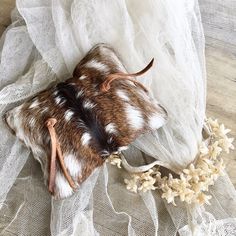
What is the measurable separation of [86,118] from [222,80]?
0.28 meters

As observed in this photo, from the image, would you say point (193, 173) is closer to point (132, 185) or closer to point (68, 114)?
point (132, 185)

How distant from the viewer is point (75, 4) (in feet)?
2.55

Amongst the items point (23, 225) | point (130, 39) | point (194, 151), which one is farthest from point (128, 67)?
point (23, 225)

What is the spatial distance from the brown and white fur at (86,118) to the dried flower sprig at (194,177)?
7 centimetres

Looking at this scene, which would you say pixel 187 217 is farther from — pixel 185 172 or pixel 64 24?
pixel 64 24

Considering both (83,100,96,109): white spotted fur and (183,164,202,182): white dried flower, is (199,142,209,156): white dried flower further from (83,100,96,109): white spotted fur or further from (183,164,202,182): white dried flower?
(83,100,96,109): white spotted fur

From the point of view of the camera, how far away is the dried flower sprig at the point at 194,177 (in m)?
0.74

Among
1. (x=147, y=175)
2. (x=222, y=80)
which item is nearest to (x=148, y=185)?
(x=147, y=175)

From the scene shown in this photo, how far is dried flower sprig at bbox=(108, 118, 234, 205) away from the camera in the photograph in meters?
0.74

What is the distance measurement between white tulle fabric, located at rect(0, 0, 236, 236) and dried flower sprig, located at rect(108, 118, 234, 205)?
0.02 metres

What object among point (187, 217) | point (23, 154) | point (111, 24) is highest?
point (111, 24)

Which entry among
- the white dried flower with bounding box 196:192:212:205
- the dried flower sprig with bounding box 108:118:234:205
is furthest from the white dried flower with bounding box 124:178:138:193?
the white dried flower with bounding box 196:192:212:205

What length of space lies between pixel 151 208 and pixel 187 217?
61mm

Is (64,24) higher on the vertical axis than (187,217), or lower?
higher
